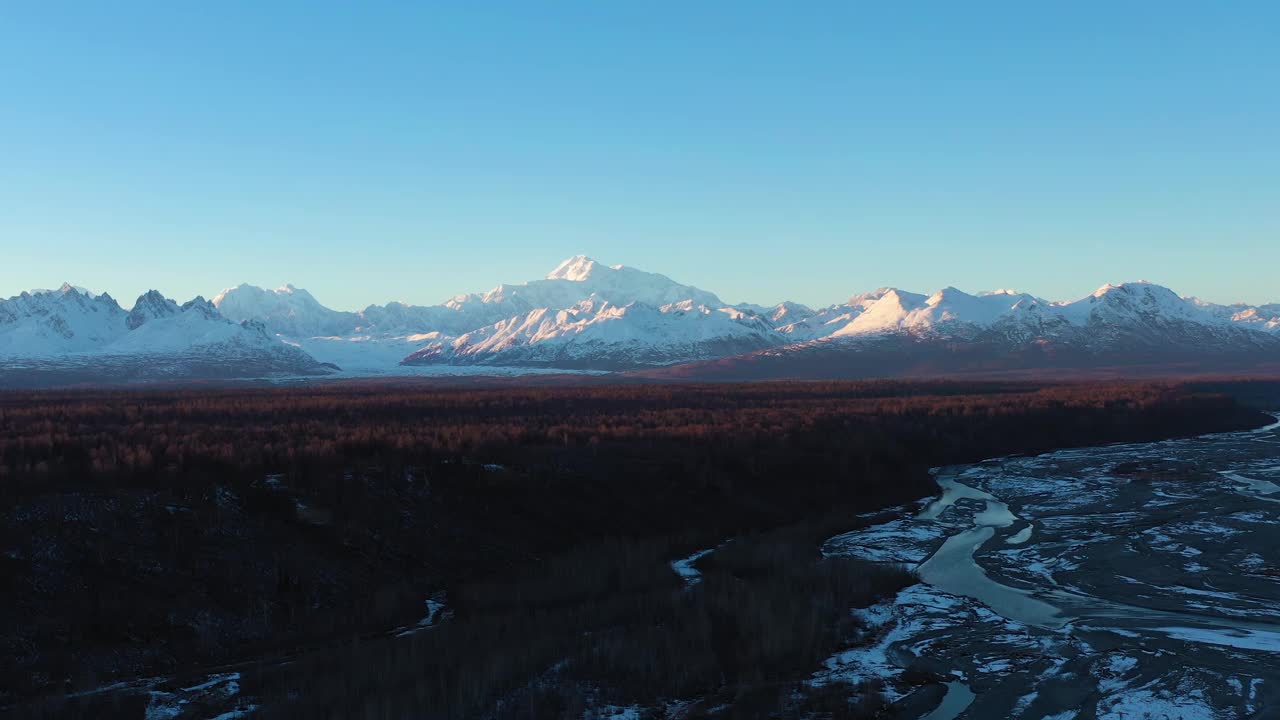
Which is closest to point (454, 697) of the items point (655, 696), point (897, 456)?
point (655, 696)

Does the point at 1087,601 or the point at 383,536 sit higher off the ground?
the point at 383,536

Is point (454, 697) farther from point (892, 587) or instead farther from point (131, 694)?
point (892, 587)

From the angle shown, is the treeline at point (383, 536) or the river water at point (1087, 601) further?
the treeline at point (383, 536)

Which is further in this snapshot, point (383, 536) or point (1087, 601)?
point (383, 536)

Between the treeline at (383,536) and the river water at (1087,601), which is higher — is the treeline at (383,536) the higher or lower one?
the higher one
